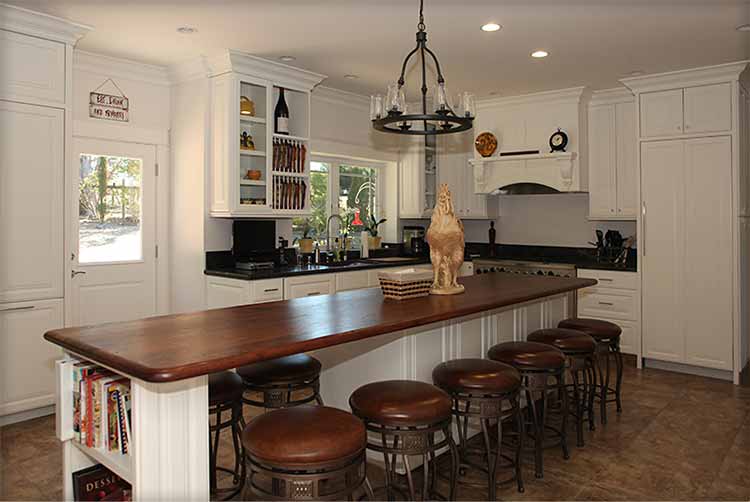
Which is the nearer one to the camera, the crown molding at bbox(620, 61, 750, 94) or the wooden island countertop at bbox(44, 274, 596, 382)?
the wooden island countertop at bbox(44, 274, 596, 382)

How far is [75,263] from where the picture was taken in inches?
176

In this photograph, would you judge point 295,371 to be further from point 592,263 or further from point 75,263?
point 592,263

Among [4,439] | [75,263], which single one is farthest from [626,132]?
[4,439]

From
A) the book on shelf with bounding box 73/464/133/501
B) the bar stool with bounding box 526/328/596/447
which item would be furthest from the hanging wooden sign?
the bar stool with bounding box 526/328/596/447

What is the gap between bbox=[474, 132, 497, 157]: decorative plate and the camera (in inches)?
247

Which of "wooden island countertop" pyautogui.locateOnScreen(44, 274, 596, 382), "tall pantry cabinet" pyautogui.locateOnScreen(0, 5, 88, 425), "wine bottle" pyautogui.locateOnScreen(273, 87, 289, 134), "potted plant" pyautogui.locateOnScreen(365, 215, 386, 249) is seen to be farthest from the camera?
"potted plant" pyautogui.locateOnScreen(365, 215, 386, 249)

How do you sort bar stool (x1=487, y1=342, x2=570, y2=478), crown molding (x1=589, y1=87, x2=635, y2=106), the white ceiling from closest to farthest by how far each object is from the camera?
bar stool (x1=487, y1=342, x2=570, y2=478) < the white ceiling < crown molding (x1=589, y1=87, x2=635, y2=106)

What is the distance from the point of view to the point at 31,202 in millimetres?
3805

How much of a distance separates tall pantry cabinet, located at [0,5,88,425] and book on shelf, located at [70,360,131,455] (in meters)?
2.02

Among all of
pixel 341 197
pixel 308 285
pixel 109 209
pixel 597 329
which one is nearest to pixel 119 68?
pixel 109 209

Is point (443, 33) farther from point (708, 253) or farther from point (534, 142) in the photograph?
point (708, 253)

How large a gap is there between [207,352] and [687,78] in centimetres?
487

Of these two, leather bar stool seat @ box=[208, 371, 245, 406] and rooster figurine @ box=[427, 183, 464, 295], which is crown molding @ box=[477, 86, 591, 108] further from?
leather bar stool seat @ box=[208, 371, 245, 406]

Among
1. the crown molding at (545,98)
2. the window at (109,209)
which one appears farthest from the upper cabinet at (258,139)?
the crown molding at (545,98)
